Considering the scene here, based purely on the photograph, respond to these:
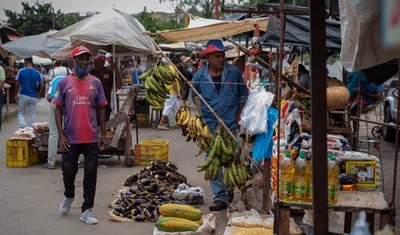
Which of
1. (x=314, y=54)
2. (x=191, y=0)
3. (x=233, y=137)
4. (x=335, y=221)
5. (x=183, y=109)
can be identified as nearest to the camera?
(x=314, y=54)

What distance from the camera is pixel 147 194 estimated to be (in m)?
8.37

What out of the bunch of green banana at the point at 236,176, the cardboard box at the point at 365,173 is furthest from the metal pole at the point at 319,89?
the bunch of green banana at the point at 236,176

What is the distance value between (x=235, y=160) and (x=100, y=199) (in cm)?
236

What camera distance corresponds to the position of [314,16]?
3.11 metres

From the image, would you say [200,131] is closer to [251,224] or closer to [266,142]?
[266,142]

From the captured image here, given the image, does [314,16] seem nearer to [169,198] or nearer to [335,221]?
[335,221]

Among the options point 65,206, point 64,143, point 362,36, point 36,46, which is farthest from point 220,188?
point 36,46

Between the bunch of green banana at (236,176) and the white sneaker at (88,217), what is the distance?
1816 mm

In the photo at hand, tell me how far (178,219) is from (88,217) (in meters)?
1.36

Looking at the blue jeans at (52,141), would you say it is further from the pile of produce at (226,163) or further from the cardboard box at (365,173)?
the cardboard box at (365,173)

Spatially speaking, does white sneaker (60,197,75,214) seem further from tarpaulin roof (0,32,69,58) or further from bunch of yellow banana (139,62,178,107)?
tarpaulin roof (0,32,69,58)

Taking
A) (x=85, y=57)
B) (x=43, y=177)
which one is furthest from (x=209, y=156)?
(x=43, y=177)

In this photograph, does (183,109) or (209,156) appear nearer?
(209,156)

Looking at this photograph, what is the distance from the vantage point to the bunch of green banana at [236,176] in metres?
7.71
